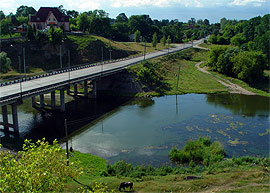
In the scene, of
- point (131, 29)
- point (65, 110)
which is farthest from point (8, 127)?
point (131, 29)

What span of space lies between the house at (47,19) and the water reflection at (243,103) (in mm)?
74809

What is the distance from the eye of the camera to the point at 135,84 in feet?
259

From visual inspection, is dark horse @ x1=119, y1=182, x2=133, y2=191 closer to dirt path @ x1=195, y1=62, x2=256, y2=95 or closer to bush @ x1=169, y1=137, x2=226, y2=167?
bush @ x1=169, y1=137, x2=226, y2=167

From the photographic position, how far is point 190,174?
107 ft

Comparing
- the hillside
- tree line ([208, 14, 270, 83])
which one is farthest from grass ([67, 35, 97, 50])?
tree line ([208, 14, 270, 83])

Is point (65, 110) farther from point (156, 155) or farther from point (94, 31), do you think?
point (94, 31)

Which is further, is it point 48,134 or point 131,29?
point 131,29

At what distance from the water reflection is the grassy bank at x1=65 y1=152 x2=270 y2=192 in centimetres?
2710

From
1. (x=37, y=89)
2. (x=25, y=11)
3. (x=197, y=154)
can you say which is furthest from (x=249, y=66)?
(x=25, y=11)

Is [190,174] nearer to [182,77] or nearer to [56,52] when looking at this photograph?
[182,77]

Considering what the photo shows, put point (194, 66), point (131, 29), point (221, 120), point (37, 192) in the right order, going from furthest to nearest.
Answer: point (131, 29)
point (194, 66)
point (221, 120)
point (37, 192)

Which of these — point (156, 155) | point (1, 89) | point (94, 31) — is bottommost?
point (156, 155)

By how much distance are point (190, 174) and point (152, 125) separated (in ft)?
65.1

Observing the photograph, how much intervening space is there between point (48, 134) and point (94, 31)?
9207 centimetres
